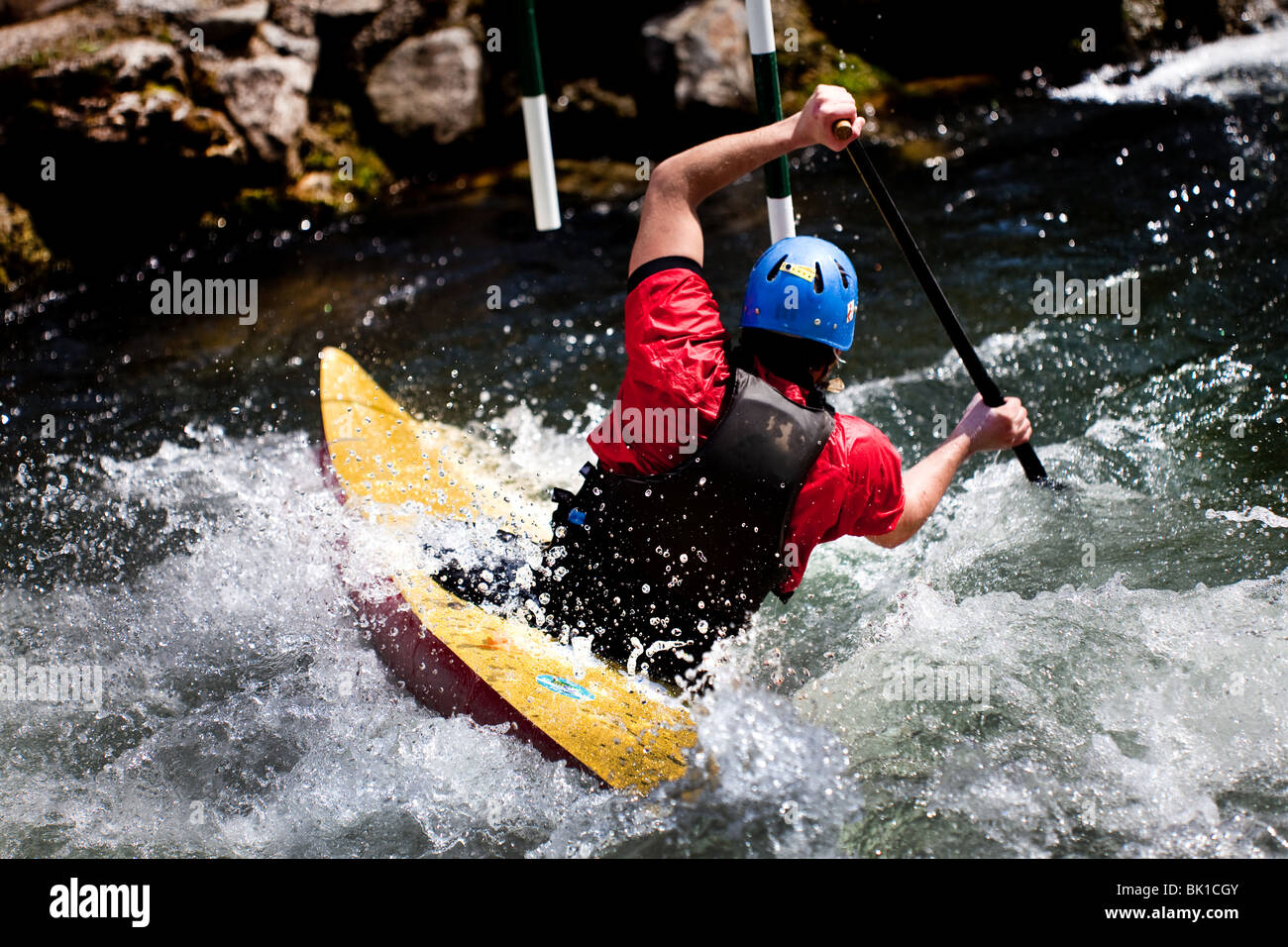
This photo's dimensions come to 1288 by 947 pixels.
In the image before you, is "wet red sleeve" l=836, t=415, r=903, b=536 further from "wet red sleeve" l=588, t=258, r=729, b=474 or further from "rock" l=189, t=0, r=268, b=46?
"rock" l=189, t=0, r=268, b=46

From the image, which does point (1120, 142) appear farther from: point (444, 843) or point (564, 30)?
point (444, 843)

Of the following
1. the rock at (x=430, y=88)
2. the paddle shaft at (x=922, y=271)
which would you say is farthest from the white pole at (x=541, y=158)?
the rock at (x=430, y=88)

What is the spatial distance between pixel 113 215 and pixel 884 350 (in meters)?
5.96

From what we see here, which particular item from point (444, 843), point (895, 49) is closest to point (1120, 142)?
point (895, 49)

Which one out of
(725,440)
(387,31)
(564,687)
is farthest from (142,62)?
(725,440)

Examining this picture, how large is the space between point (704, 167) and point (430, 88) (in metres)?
6.91

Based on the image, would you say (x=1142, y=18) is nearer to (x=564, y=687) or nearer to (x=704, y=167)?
(x=704, y=167)

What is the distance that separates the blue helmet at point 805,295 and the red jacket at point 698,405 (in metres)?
0.13

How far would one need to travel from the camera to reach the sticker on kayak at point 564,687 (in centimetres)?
324

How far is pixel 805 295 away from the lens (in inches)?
114

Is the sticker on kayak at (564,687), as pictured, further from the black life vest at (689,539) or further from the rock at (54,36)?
the rock at (54,36)

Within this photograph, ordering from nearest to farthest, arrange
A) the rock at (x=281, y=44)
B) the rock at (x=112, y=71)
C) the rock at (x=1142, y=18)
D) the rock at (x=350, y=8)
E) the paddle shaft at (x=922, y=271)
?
the paddle shaft at (x=922, y=271) → the rock at (x=112, y=71) → the rock at (x=281, y=44) → the rock at (x=350, y=8) → the rock at (x=1142, y=18)

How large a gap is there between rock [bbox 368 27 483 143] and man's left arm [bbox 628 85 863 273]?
6.70 meters

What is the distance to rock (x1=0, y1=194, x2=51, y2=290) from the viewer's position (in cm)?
790
